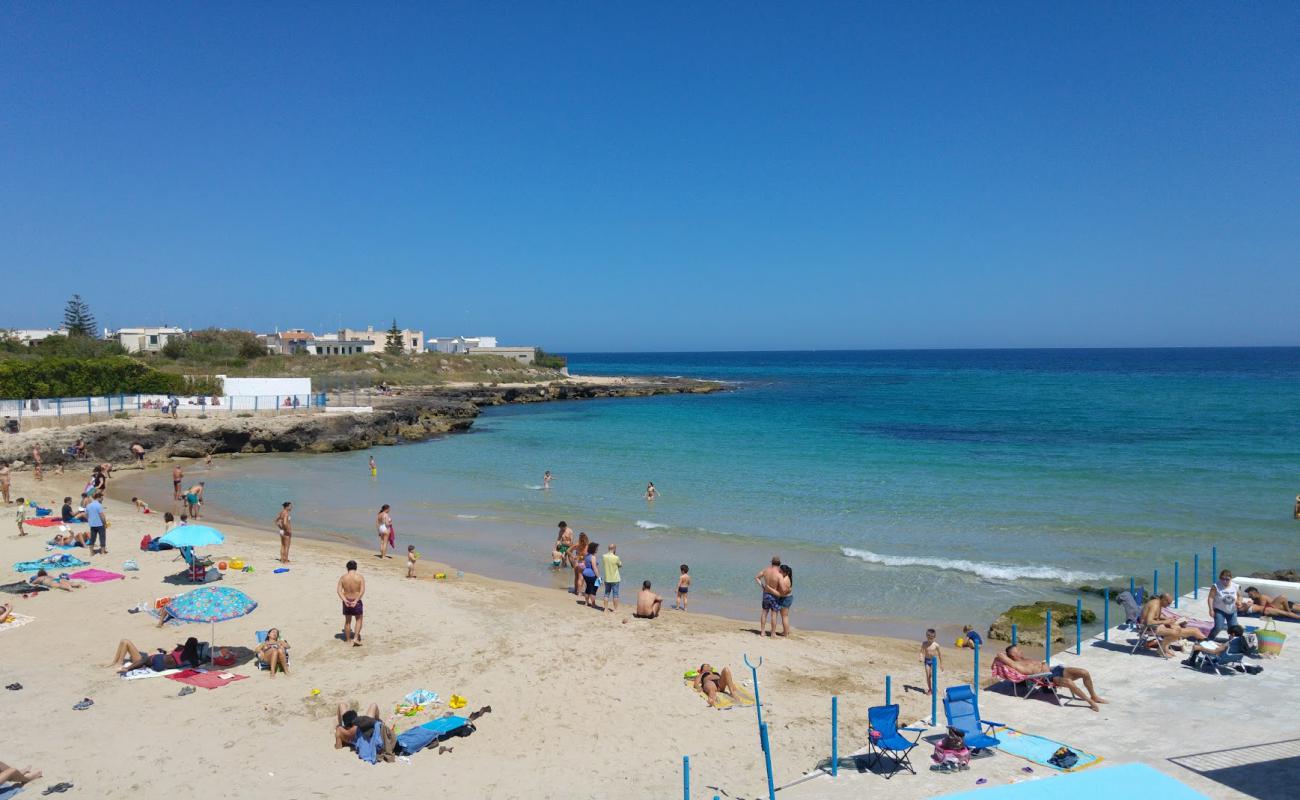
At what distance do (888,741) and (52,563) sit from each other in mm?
15475

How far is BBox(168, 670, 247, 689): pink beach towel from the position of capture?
9.98 m

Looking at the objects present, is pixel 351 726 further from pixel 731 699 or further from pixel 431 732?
pixel 731 699

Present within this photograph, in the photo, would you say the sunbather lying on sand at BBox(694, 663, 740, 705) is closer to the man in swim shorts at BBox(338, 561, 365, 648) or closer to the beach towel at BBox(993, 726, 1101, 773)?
the beach towel at BBox(993, 726, 1101, 773)

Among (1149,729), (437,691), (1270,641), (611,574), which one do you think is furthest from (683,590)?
(1270,641)

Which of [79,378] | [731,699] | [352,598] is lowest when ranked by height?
[731,699]

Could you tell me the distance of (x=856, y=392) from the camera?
85312 mm

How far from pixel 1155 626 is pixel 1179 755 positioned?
3493 mm

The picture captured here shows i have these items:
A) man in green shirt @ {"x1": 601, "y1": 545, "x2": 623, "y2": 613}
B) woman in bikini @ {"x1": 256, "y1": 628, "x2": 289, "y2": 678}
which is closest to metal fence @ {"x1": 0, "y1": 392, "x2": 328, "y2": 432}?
woman in bikini @ {"x1": 256, "y1": 628, "x2": 289, "y2": 678}

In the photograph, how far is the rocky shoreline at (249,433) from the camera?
29750 millimetres

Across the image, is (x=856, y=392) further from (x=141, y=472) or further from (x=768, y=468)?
(x=141, y=472)

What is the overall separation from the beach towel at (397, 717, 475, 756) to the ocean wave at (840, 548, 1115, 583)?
456 inches

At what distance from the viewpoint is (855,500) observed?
25391mm

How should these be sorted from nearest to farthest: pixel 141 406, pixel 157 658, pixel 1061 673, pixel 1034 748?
pixel 1034 748 → pixel 1061 673 → pixel 157 658 → pixel 141 406

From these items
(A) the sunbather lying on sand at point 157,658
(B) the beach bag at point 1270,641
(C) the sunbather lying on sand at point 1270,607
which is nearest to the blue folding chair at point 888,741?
(B) the beach bag at point 1270,641
